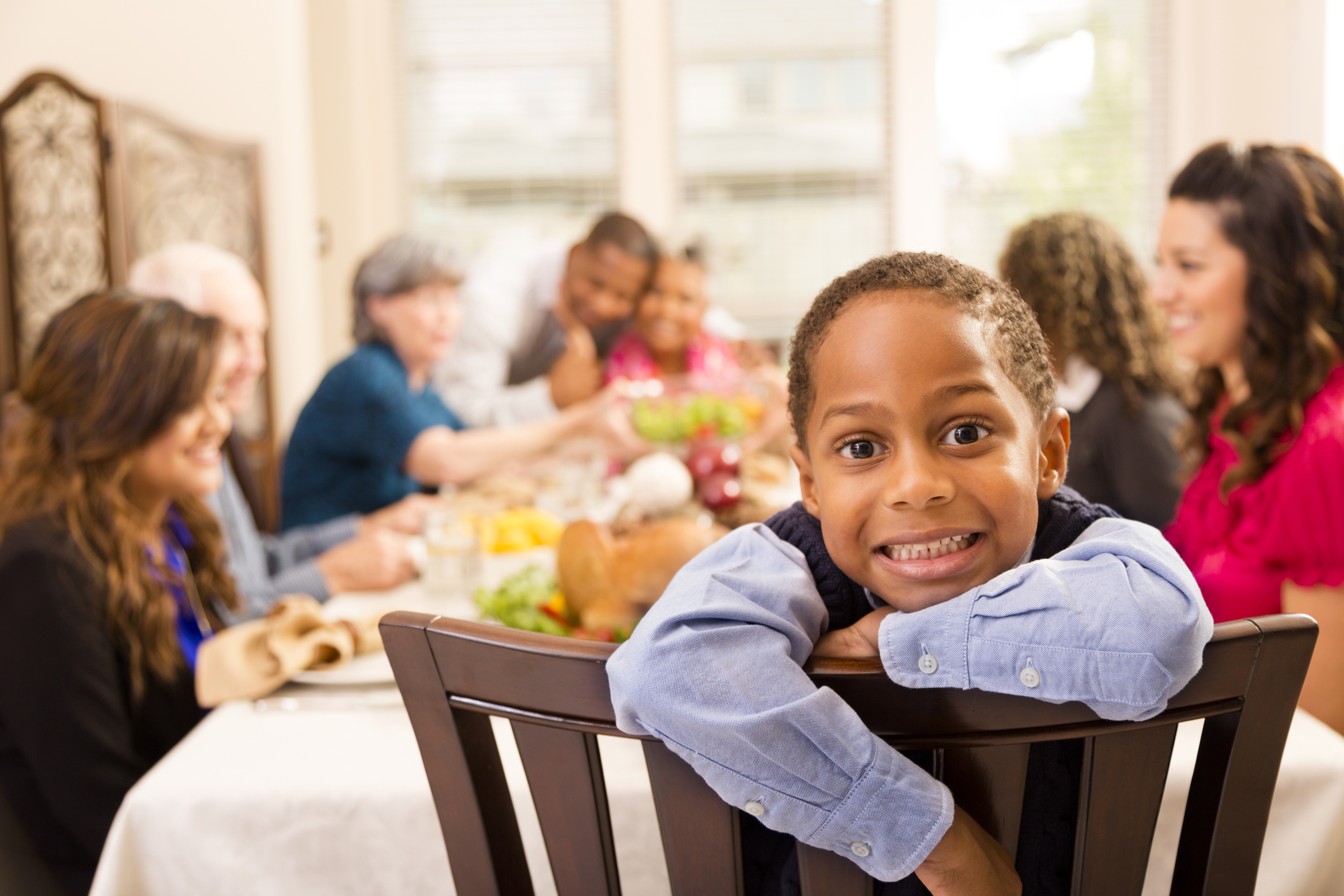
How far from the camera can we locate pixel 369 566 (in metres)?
1.83

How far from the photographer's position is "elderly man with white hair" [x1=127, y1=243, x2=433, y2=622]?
6.02 ft

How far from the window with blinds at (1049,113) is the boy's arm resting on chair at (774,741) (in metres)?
4.68

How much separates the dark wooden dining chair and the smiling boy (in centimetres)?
2

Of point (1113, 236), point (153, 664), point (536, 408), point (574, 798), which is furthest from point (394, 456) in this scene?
point (574, 798)

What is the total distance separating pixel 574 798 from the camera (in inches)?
26.4

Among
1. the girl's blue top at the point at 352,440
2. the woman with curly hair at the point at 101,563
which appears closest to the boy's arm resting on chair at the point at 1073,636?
the woman with curly hair at the point at 101,563

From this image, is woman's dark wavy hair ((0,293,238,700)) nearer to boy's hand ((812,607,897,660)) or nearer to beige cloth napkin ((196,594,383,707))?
beige cloth napkin ((196,594,383,707))

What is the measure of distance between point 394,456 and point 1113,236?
1.91 meters

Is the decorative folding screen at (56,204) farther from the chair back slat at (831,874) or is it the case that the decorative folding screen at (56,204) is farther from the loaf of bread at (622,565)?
the chair back slat at (831,874)

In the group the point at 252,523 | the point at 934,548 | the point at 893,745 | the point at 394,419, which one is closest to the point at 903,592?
the point at 934,548

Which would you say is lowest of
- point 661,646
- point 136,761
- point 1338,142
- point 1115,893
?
point 136,761

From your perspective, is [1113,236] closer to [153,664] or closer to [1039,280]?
[1039,280]

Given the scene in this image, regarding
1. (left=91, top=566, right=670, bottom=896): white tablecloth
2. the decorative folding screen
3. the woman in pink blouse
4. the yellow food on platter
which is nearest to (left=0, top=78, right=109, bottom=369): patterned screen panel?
the decorative folding screen

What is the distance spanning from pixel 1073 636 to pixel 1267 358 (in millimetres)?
1078
